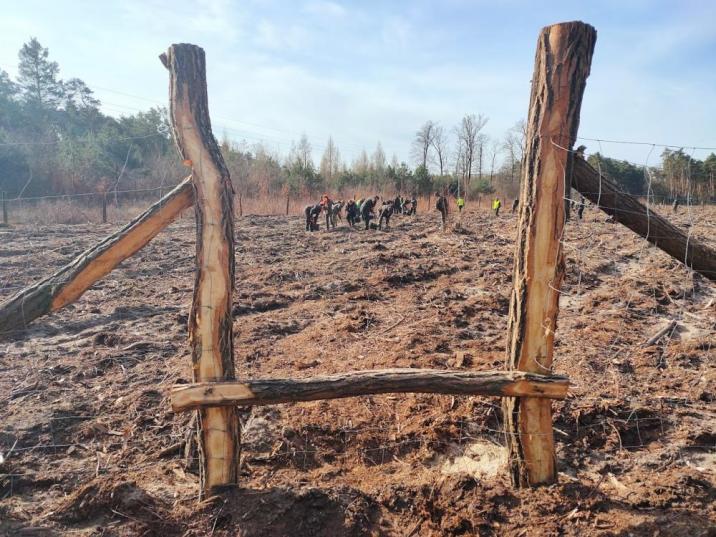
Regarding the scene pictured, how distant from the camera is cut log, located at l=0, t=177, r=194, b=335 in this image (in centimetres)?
218

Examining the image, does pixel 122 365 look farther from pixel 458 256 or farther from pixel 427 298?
pixel 458 256

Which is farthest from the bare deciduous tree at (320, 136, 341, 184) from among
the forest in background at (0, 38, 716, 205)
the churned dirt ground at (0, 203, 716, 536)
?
the churned dirt ground at (0, 203, 716, 536)

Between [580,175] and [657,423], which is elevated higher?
[580,175]

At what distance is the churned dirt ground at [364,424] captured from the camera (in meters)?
2.36

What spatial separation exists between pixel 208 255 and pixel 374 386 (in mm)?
1102

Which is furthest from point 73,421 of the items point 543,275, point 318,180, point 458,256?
point 318,180

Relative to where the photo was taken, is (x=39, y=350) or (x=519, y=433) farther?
(x=39, y=350)

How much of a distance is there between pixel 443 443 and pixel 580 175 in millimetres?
2103

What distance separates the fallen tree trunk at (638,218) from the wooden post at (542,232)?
0.49ft

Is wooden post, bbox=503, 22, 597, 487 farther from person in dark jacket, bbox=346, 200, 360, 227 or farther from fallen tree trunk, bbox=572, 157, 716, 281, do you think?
person in dark jacket, bbox=346, 200, 360, 227

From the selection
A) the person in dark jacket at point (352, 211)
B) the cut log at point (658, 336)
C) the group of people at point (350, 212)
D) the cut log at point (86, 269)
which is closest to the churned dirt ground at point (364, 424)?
the cut log at point (658, 336)

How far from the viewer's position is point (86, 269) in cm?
223

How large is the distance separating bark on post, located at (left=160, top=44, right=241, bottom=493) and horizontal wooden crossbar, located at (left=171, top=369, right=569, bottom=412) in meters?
0.10

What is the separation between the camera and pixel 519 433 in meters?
2.47
